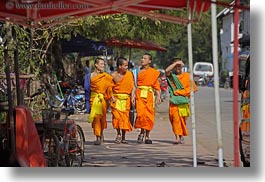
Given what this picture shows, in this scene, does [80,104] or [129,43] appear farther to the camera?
[129,43]

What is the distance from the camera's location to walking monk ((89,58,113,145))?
42.1 ft

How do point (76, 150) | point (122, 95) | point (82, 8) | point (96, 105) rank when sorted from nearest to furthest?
point (82, 8), point (76, 150), point (96, 105), point (122, 95)

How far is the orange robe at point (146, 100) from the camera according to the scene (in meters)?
13.1

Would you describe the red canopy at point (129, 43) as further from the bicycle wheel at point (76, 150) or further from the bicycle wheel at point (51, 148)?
the bicycle wheel at point (51, 148)

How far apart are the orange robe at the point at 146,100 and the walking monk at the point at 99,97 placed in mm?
557

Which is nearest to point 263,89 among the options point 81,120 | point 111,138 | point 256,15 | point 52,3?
point 256,15

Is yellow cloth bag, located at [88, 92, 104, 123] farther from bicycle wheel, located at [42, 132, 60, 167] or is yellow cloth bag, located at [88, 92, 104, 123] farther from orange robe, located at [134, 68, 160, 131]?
bicycle wheel, located at [42, 132, 60, 167]

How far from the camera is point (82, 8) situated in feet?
26.6

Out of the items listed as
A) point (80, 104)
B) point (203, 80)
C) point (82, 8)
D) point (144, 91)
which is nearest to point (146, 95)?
point (144, 91)

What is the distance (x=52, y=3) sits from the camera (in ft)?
25.6

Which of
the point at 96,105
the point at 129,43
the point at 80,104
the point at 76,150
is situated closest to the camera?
the point at 76,150

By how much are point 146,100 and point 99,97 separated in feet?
2.93

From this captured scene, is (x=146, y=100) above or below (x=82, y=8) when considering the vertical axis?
below

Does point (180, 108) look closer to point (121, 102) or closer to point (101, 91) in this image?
point (121, 102)
